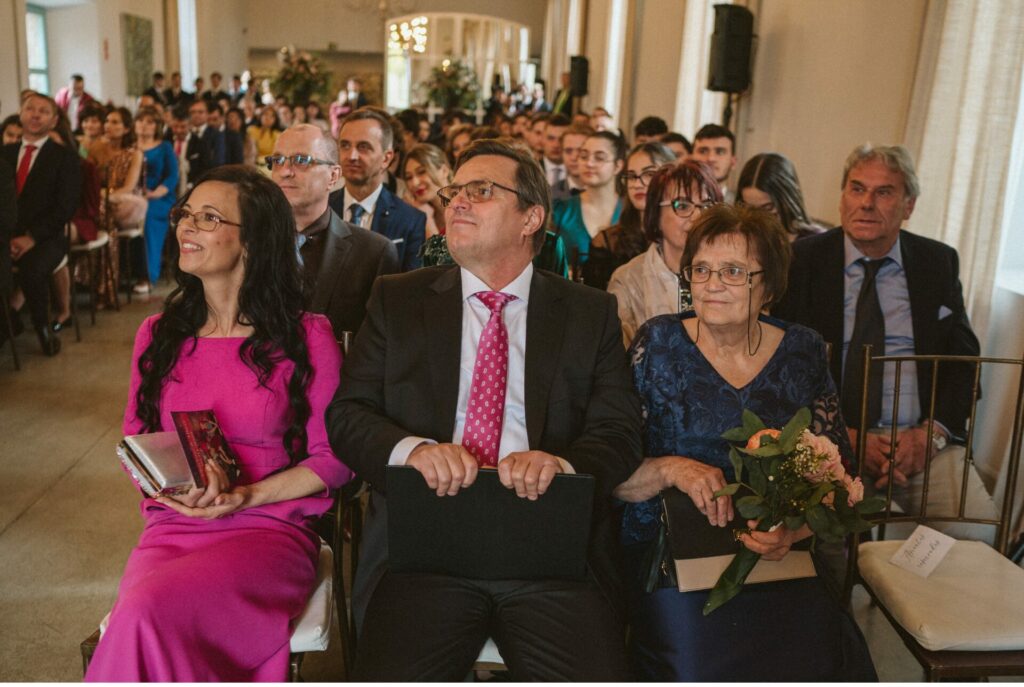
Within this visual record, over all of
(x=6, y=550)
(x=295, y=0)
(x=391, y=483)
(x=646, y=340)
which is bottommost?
(x=6, y=550)

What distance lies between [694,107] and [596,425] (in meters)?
7.57

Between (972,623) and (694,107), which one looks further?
(694,107)

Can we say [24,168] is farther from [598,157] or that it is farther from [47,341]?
[598,157]

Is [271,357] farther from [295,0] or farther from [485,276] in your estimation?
[295,0]

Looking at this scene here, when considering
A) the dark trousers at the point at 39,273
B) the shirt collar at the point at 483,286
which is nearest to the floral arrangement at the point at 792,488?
the shirt collar at the point at 483,286

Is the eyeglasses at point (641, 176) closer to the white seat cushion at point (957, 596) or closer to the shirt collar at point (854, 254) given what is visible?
the shirt collar at point (854, 254)

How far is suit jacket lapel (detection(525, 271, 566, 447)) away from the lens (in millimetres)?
2322

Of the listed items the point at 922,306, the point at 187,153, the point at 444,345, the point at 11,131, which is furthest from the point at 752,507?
the point at 187,153

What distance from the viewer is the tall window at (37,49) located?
14.3 metres

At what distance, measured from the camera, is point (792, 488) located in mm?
2041

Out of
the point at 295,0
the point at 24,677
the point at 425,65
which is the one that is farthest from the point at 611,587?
the point at 295,0

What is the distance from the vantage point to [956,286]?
11.2 ft

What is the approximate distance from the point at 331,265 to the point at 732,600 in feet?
5.97

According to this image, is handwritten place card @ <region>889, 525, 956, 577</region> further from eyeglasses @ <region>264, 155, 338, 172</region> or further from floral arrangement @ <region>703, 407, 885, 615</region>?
eyeglasses @ <region>264, 155, 338, 172</region>
